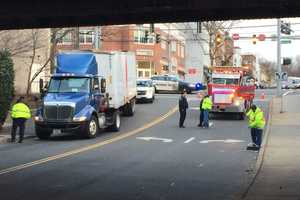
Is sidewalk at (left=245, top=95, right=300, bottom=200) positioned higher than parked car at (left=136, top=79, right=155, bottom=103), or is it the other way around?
parked car at (left=136, top=79, right=155, bottom=103)

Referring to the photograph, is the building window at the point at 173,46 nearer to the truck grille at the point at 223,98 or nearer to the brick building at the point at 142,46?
the brick building at the point at 142,46

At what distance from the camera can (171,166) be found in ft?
58.6

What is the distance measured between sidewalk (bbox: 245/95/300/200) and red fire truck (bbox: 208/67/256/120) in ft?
12.3

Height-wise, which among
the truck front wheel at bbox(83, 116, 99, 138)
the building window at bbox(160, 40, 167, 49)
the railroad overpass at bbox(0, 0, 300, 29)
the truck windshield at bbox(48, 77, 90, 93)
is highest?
the building window at bbox(160, 40, 167, 49)

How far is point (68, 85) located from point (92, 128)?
7.50 feet

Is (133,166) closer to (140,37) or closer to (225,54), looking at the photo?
(225,54)

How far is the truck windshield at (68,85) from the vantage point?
27.9 m

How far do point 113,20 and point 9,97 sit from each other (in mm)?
13741

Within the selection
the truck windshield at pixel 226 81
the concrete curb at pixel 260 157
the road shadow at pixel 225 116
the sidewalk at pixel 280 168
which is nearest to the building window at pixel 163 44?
the road shadow at pixel 225 116

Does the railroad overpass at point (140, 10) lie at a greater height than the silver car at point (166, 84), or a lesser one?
greater

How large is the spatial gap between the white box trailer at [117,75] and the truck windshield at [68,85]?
1.70 m

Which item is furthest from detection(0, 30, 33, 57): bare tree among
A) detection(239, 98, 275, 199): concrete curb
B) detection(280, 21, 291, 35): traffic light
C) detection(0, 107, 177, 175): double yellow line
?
detection(280, 21, 291, 35): traffic light

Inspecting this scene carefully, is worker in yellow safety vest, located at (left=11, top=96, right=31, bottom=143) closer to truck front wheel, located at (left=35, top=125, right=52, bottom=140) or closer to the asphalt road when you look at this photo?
the asphalt road

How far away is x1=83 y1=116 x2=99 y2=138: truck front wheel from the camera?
87.7 feet
